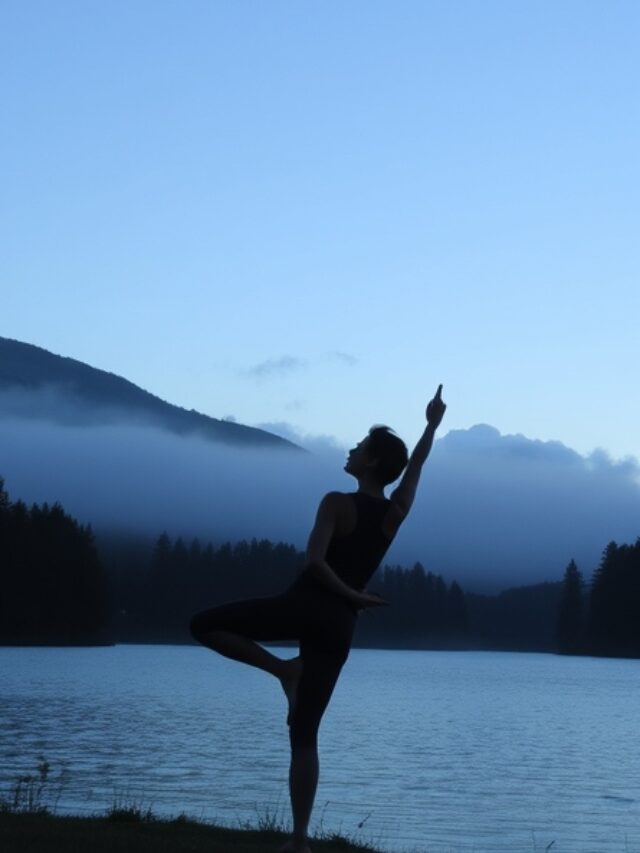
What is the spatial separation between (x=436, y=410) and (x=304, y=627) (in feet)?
6.24

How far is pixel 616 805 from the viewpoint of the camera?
29922mm

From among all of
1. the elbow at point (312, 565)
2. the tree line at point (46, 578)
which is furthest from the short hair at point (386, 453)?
the tree line at point (46, 578)

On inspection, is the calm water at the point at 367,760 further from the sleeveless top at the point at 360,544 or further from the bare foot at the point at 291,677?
the sleeveless top at the point at 360,544

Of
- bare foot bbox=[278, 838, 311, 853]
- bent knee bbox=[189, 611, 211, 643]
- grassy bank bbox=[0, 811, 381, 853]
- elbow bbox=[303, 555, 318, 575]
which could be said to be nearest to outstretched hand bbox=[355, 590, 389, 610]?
elbow bbox=[303, 555, 318, 575]

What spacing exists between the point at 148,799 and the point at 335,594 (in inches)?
602

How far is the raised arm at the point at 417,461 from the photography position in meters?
10.1

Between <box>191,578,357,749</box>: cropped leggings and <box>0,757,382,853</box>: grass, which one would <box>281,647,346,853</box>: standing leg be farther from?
<box>0,757,382,853</box>: grass

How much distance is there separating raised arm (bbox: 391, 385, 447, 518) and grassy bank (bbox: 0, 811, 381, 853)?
2.80 m

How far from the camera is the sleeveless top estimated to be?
9859 mm

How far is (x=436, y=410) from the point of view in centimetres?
1051

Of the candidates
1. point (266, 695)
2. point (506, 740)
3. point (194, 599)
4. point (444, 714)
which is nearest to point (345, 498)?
point (506, 740)

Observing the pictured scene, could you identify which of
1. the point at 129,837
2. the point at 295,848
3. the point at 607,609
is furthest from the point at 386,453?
the point at 607,609

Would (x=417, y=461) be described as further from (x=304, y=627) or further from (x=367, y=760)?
(x=367, y=760)

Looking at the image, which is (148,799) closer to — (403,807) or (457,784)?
(403,807)
